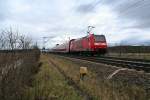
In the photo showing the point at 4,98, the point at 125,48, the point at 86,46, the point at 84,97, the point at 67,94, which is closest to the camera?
the point at 4,98

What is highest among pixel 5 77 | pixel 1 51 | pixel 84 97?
pixel 1 51

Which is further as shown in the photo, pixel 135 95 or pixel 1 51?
pixel 135 95

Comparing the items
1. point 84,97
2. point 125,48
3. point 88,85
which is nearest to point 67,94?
point 84,97

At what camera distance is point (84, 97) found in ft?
36.9

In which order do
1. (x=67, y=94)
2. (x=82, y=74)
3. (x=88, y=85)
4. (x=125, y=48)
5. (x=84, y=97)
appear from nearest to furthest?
(x=84, y=97) < (x=67, y=94) < (x=88, y=85) < (x=82, y=74) < (x=125, y=48)

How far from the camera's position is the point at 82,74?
15.8 m

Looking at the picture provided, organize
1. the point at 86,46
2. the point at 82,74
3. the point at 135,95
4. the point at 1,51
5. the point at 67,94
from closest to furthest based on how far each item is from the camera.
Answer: the point at 1,51 < the point at 135,95 < the point at 67,94 < the point at 82,74 < the point at 86,46

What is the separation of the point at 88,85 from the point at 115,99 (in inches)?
145

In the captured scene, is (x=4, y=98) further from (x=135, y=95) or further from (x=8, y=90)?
(x=135, y=95)

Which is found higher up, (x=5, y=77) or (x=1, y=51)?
(x=1, y=51)

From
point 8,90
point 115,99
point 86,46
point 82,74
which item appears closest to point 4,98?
point 8,90

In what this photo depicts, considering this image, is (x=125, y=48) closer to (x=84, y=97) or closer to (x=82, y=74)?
(x=82, y=74)

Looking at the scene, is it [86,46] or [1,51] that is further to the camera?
[86,46]

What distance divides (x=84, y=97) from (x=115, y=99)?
149 cm
